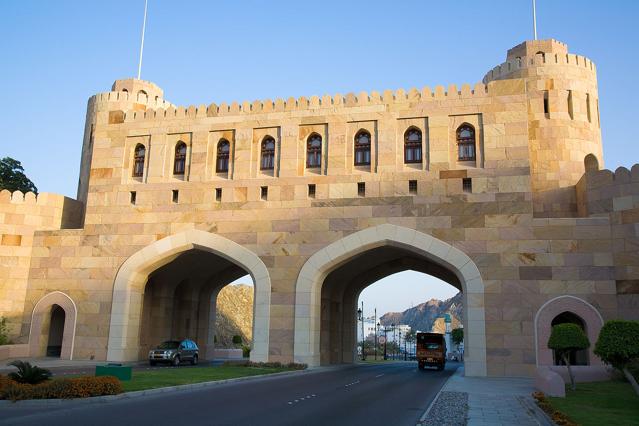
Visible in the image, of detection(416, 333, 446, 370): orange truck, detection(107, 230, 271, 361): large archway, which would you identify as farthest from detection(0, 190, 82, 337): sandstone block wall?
detection(416, 333, 446, 370): orange truck

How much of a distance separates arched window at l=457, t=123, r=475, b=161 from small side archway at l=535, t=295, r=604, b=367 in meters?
7.55

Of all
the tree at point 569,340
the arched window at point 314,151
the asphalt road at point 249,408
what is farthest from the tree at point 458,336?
the asphalt road at point 249,408

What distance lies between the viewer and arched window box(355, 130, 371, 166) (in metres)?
27.5

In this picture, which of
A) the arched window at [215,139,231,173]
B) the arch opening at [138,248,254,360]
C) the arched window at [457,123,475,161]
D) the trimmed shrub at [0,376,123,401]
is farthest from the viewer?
the arch opening at [138,248,254,360]

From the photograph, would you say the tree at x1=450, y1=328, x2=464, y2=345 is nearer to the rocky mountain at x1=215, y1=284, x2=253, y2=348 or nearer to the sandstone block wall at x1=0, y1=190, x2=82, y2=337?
the rocky mountain at x1=215, y1=284, x2=253, y2=348

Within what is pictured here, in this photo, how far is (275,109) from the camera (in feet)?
94.9

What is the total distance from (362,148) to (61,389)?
60.5ft

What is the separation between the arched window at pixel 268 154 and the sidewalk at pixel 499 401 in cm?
1400

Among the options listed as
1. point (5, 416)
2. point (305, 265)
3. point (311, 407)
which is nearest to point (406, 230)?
point (305, 265)

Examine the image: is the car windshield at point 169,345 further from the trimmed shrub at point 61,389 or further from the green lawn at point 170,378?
the trimmed shrub at point 61,389

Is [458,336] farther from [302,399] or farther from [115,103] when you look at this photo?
[302,399]

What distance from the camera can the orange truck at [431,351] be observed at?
3503 cm

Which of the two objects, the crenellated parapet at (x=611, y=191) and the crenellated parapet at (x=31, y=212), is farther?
the crenellated parapet at (x=31, y=212)

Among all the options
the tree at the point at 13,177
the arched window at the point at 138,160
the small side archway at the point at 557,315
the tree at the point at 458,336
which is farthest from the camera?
the tree at the point at 458,336
